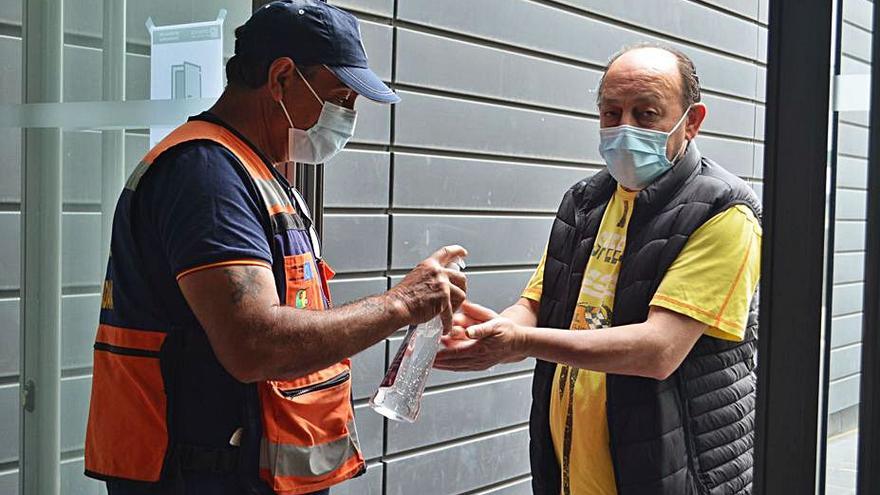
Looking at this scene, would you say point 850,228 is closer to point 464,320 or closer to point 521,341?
point 521,341

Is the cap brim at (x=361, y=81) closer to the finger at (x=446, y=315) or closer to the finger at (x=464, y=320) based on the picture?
the finger at (x=446, y=315)

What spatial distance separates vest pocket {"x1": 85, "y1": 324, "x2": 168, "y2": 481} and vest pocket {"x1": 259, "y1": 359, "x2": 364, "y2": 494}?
0.20m

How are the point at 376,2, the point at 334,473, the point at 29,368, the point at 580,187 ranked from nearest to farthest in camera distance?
the point at 334,473
the point at 580,187
the point at 29,368
the point at 376,2

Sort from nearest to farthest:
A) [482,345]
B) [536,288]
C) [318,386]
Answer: [318,386] < [482,345] < [536,288]

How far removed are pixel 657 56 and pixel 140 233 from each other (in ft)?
4.49

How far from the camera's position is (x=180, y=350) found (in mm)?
1908

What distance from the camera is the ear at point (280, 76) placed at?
209 centimetres

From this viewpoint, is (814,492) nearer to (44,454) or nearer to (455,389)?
(44,454)

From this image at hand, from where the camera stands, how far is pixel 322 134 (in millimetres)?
2207

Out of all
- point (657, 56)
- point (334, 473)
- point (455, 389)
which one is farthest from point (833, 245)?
point (455, 389)

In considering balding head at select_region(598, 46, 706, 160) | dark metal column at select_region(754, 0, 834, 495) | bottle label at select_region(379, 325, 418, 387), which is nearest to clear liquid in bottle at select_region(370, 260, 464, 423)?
bottle label at select_region(379, 325, 418, 387)

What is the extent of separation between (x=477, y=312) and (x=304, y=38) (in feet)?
2.87

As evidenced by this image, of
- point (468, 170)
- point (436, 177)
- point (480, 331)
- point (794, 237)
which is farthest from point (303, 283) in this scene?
point (468, 170)

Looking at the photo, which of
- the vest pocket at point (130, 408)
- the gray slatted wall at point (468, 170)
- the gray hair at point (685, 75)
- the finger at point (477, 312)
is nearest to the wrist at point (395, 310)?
the vest pocket at point (130, 408)
